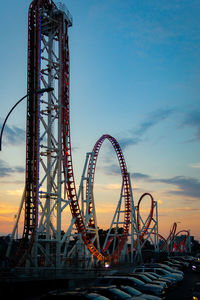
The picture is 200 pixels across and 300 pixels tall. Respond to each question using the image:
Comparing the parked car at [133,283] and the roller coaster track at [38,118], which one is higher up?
the roller coaster track at [38,118]

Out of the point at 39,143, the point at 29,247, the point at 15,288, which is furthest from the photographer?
the point at 39,143

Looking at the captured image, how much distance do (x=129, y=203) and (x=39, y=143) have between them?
19672mm

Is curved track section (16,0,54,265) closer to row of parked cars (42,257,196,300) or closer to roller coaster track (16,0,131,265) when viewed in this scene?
roller coaster track (16,0,131,265)

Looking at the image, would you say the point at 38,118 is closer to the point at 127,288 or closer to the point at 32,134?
the point at 32,134

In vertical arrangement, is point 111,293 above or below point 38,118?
below

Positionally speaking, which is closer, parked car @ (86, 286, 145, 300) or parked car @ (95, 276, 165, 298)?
parked car @ (86, 286, 145, 300)

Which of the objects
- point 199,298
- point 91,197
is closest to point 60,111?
point 91,197

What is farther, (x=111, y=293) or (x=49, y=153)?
(x=49, y=153)

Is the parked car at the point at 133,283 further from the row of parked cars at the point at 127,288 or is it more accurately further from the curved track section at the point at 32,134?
the curved track section at the point at 32,134

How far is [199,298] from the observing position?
14930 mm

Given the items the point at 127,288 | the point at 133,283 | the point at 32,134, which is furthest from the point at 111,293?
the point at 32,134

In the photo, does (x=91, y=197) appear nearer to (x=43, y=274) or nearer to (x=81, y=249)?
(x=81, y=249)

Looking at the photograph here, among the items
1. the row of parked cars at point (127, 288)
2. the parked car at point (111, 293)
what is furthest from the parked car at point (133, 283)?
the parked car at point (111, 293)

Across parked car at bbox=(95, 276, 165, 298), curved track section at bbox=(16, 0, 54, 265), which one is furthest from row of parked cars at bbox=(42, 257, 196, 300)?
curved track section at bbox=(16, 0, 54, 265)
